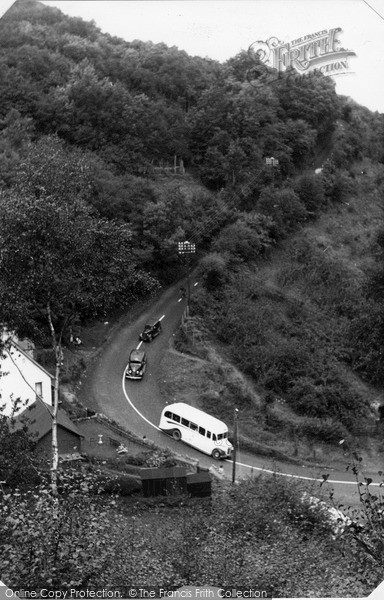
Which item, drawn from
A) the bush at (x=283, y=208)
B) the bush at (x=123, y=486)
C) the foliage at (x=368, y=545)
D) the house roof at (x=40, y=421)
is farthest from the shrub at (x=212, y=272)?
the foliage at (x=368, y=545)

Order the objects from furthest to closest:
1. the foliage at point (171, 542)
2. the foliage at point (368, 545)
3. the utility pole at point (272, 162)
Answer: the utility pole at point (272, 162)
the foliage at point (368, 545)
the foliage at point (171, 542)

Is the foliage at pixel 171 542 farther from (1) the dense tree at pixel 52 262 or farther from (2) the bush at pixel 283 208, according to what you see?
(2) the bush at pixel 283 208

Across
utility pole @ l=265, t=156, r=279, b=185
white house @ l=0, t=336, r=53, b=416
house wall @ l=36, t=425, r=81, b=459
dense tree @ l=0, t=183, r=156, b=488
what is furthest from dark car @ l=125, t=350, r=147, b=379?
utility pole @ l=265, t=156, r=279, b=185

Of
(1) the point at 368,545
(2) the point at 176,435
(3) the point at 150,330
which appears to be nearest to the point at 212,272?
(3) the point at 150,330

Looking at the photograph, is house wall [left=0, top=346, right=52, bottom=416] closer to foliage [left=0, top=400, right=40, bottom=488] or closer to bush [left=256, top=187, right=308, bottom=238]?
foliage [left=0, top=400, right=40, bottom=488]

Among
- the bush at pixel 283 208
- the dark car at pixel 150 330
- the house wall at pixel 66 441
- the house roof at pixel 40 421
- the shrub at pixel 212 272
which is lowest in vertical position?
the house wall at pixel 66 441

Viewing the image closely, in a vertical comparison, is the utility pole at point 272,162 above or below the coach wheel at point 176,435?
above

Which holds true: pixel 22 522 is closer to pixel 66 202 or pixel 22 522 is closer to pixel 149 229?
pixel 66 202
